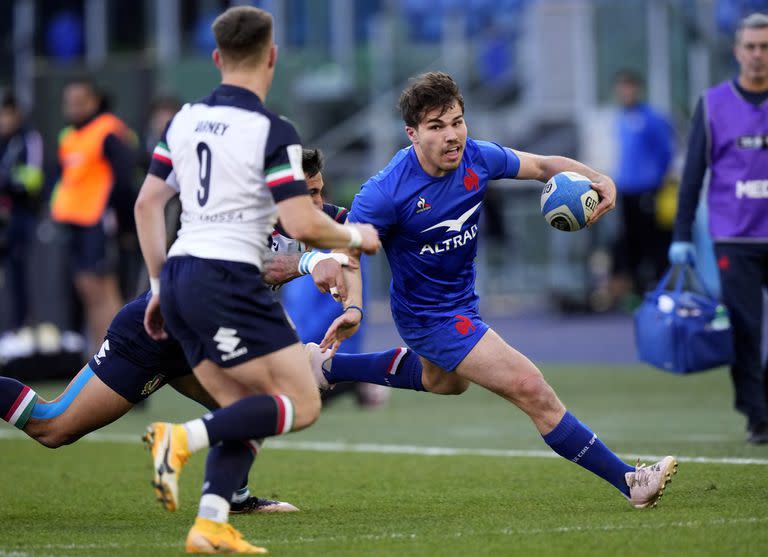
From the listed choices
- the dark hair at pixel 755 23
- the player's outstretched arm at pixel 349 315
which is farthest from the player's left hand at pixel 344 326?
the dark hair at pixel 755 23

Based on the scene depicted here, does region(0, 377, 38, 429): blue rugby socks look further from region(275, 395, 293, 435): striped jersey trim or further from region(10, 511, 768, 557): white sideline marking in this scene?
region(275, 395, 293, 435): striped jersey trim

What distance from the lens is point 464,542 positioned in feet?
18.7

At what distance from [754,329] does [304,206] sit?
14.7ft

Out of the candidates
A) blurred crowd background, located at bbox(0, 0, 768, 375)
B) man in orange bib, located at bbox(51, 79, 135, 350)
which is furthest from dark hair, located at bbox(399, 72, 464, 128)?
blurred crowd background, located at bbox(0, 0, 768, 375)

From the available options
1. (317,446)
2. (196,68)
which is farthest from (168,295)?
(196,68)

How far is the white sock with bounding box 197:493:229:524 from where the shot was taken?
5.49 meters

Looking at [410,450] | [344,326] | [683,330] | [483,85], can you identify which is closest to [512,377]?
[344,326]

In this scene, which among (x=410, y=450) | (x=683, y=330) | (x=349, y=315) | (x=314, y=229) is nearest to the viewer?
(x=314, y=229)

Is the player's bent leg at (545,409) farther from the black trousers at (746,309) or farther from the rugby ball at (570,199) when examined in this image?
Result: the black trousers at (746,309)

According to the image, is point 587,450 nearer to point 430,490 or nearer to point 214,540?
point 430,490

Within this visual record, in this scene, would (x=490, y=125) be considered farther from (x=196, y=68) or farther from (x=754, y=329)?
(x=754, y=329)

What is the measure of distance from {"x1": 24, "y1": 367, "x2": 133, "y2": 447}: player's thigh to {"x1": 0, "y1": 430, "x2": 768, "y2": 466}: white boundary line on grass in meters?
2.95

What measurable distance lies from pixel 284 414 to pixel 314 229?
0.74 m

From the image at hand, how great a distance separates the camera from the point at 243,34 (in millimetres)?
5559
